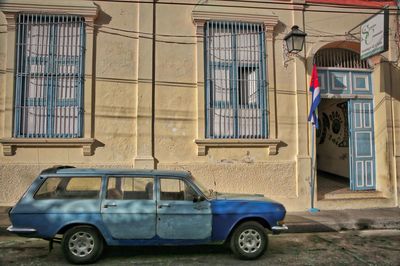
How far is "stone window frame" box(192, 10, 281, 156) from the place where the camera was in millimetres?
9070

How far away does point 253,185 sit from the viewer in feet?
30.0

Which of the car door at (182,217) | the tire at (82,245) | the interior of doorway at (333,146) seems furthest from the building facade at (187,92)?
the tire at (82,245)

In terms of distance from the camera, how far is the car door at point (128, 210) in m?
5.38

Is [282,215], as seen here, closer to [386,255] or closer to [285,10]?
[386,255]

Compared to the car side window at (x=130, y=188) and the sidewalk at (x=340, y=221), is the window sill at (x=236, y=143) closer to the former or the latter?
the sidewalk at (x=340, y=221)

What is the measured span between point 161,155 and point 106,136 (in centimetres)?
142

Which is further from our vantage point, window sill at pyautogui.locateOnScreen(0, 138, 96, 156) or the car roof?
window sill at pyautogui.locateOnScreen(0, 138, 96, 156)

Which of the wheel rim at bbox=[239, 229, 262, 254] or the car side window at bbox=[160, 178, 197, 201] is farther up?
the car side window at bbox=[160, 178, 197, 201]

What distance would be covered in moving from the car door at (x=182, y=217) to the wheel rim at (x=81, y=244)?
103cm

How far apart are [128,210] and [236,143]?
434cm

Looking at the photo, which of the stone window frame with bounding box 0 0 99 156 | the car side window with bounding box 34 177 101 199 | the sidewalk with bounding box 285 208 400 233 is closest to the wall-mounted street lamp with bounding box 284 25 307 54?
the sidewalk with bounding box 285 208 400 233

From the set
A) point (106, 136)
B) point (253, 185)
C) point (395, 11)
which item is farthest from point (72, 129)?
point (395, 11)

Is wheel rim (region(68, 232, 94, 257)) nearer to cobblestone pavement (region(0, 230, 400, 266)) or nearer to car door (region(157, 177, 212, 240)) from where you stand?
cobblestone pavement (region(0, 230, 400, 266))

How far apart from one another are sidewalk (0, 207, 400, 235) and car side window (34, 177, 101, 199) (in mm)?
2376
